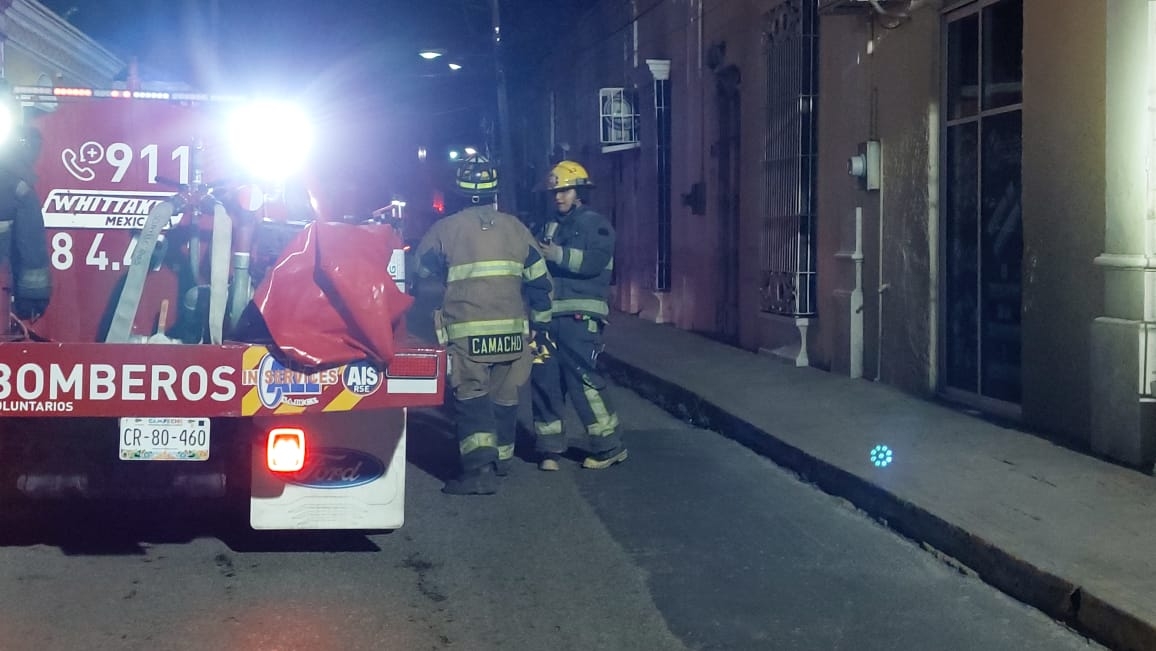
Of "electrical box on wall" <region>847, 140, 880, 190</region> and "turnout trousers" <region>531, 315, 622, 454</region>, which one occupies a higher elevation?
"electrical box on wall" <region>847, 140, 880, 190</region>

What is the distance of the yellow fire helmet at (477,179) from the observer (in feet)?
26.7

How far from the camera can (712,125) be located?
55.5 feet

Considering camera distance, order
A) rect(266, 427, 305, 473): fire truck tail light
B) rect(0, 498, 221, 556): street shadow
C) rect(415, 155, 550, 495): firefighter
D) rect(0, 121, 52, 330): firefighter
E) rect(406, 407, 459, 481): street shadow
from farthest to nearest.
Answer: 1. rect(406, 407, 459, 481): street shadow
2. rect(415, 155, 550, 495): firefighter
3. rect(0, 498, 221, 556): street shadow
4. rect(0, 121, 52, 330): firefighter
5. rect(266, 427, 305, 473): fire truck tail light

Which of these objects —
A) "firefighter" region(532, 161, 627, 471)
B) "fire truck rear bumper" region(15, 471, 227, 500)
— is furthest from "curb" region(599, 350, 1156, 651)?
"fire truck rear bumper" region(15, 471, 227, 500)

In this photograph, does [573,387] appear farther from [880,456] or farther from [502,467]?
[880,456]

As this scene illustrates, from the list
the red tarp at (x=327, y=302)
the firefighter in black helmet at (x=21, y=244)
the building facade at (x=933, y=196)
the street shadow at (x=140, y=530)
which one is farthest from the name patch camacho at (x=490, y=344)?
the building facade at (x=933, y=196)

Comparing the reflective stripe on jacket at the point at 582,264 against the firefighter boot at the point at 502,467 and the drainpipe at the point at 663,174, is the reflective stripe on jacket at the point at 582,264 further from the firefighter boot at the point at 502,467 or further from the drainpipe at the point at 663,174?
the drainpipe at the point at 663,174

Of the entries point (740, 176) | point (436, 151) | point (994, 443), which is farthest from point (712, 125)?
point (436, 151)

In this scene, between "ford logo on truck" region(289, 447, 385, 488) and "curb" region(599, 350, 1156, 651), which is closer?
"curb" region(599, 350, 1156, 651)

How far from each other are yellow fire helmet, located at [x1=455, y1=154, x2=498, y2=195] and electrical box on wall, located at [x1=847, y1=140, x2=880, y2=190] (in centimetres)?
469

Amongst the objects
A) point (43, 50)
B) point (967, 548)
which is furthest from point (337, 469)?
point (43, 50)

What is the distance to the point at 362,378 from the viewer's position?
5.90 metres

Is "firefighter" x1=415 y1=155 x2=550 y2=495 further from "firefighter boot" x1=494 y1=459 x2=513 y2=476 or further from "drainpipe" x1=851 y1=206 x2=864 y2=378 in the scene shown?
"drainpipe" x1=851 y1=206 x2=864 y2=378

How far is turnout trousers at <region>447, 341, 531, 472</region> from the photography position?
315 inches
